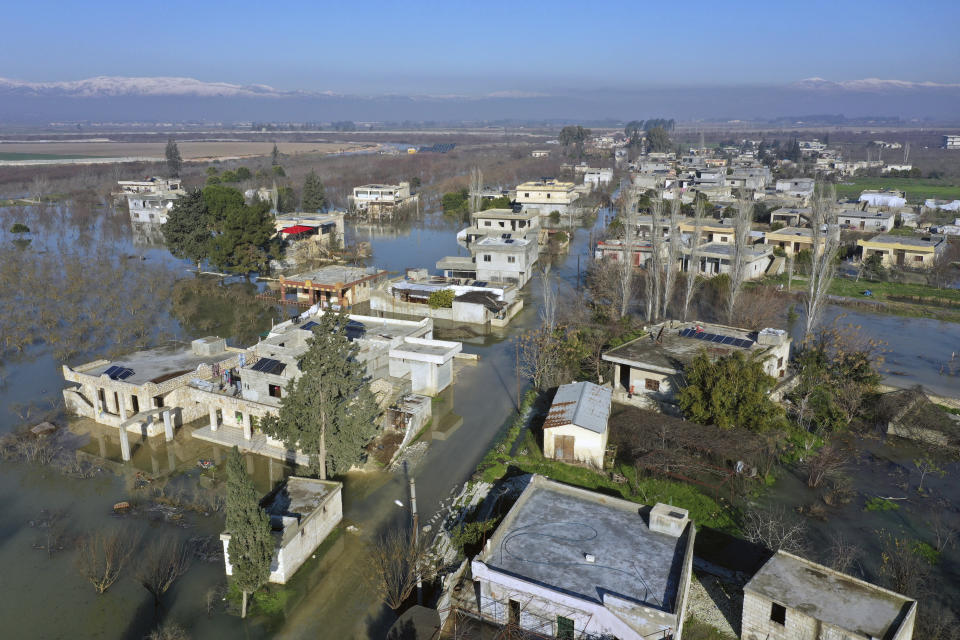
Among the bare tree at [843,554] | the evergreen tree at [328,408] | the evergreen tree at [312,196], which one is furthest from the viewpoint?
the evergreen tree at [312,196]

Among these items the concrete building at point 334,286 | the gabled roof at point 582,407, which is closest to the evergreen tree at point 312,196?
the concrete building at point 334,286

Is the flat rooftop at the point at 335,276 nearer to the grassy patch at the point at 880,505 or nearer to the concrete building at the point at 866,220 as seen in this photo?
the grassy patch at the point at 880,505

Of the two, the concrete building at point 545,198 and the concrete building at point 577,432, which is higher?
the concrete building at point 545,198

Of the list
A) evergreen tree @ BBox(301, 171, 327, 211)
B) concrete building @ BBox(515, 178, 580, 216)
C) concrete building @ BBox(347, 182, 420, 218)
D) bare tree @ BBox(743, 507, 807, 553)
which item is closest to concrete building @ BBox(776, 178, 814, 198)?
concrete building @ BBox(515, 178, 580, 216)

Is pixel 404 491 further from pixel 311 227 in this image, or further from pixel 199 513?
pixel 311 227

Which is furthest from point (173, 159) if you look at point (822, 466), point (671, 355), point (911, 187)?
point (911, 187)

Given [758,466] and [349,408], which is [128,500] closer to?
[349,408]

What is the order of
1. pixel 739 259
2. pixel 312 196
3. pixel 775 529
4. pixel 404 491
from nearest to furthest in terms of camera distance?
pixel 775 529, pixel 404 491, pixel 739 259, pixel 312 196
